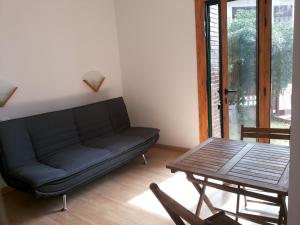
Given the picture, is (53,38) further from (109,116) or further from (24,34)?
(109,116)

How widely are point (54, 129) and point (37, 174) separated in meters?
0.75

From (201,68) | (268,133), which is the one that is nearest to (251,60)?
(201,68)

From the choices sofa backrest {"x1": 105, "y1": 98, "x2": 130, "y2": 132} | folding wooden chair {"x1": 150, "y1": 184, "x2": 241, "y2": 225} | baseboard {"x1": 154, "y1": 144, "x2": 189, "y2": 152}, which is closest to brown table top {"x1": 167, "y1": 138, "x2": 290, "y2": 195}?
folding wooden chair {"x1": 150, "y1": 184, "x2": 241, "y2": 225}

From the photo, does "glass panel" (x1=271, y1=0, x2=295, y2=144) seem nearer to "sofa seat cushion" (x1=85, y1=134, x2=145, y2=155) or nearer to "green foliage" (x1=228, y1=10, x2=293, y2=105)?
"green foliage" (x1=228, y1=10, x2=293, y2=105)

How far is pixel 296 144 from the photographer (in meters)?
0.81

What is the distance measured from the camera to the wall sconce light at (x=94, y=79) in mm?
3909

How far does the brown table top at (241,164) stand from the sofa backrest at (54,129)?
1.73m

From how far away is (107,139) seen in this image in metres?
3.41

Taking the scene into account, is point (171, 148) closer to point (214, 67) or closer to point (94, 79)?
point (214, 67)

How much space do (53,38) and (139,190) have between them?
219 centimetres

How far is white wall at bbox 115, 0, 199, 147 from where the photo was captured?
3.67 metres

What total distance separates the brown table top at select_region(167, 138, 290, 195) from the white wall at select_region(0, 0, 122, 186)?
2.21 metres

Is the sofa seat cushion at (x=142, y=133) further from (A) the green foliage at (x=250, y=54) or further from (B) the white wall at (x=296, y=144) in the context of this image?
(B) the white wall at (x=296, y=144)

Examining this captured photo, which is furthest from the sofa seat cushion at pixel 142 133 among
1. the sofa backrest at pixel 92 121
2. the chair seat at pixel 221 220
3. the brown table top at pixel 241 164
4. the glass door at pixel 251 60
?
the chair seat at pixel 221 220
